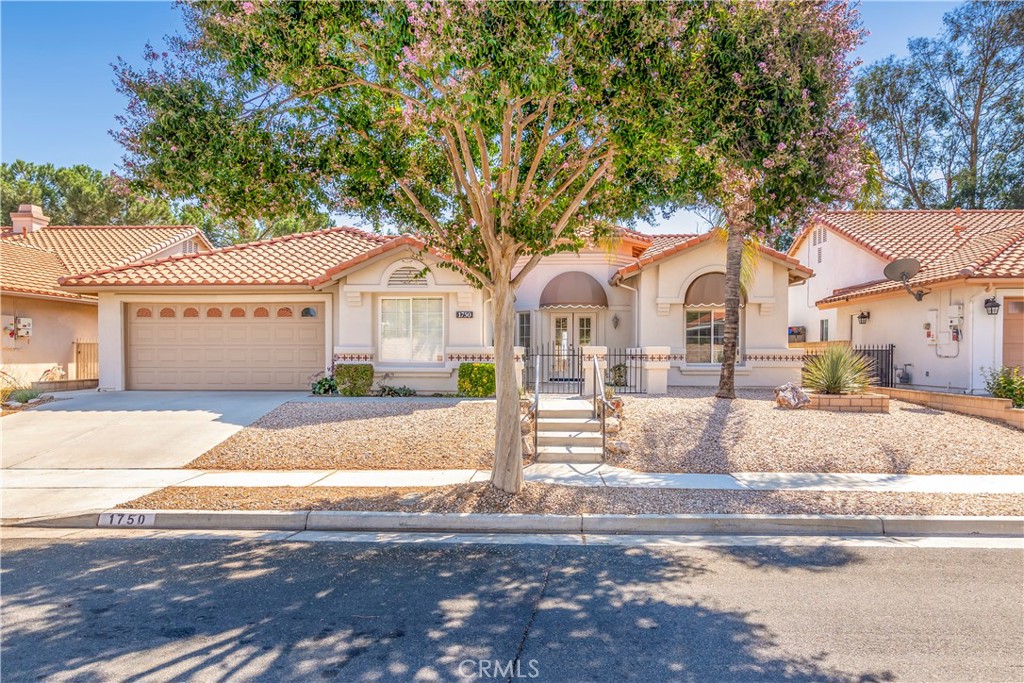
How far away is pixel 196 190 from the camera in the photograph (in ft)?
24.7

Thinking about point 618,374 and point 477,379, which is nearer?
point 477,379

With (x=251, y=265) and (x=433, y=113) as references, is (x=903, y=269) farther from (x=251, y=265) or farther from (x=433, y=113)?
A: (x=251, y=265)

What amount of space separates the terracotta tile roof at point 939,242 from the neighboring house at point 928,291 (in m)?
0.04

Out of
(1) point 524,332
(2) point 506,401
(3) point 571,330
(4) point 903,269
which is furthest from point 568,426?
A: (4) point 903,269

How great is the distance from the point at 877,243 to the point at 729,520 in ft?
59.7

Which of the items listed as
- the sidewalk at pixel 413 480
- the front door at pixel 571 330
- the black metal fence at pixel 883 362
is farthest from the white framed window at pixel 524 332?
the sidewalk at pixel 413 480

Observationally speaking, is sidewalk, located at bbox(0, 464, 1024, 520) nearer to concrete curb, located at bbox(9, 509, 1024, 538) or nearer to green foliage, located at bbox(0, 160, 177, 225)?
concrete curb, located at bbox(9, 509, 1024, 538)

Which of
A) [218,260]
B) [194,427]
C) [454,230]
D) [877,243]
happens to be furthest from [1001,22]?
[194,427]

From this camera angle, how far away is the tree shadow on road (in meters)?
4.11

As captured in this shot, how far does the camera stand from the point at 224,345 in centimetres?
1758

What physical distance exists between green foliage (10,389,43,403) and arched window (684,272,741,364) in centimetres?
1797

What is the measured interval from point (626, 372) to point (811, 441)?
7.36m

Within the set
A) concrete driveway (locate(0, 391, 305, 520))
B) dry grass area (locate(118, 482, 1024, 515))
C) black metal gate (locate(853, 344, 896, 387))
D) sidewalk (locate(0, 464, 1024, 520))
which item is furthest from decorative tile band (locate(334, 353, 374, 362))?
black metal gate (locate(853, 344, 896, 387))

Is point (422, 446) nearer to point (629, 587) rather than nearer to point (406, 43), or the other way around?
point (629, 587)
